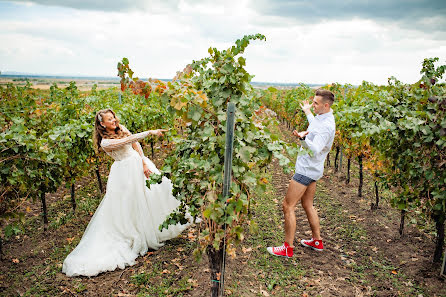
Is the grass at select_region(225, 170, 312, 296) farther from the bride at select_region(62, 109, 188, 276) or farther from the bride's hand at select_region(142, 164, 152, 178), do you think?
the bride's hand at select_region(142, 164, 152, 178)

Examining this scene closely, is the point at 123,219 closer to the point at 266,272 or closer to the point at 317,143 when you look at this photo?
the point at 266,272

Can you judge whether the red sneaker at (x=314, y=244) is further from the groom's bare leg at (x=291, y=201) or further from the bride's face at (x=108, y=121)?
the bride's face at (x=108, y=121)

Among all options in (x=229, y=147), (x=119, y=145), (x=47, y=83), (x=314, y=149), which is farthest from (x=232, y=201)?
(x=47, y=83)

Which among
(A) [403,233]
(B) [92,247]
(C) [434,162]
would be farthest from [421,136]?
(B) [92,247]

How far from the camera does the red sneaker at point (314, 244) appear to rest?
4.26 meters

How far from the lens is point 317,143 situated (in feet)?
11.6

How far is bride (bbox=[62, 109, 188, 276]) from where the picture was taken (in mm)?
3939

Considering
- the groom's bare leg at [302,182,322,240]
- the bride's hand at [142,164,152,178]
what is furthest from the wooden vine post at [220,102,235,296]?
the bride's hand at [142,164,152,178]

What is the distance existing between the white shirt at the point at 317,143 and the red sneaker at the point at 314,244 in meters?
1.17

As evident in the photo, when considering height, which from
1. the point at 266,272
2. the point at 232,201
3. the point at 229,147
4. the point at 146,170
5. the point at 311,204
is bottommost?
the point at 266,272

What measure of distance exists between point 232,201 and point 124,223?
7.82ft

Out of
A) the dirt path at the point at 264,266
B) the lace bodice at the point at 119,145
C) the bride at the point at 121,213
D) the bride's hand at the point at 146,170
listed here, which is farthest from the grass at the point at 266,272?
the lace bodice at the point at 119,145

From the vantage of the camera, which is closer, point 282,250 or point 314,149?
point 314,149

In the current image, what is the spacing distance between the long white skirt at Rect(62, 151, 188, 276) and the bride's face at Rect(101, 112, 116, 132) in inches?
21.4
